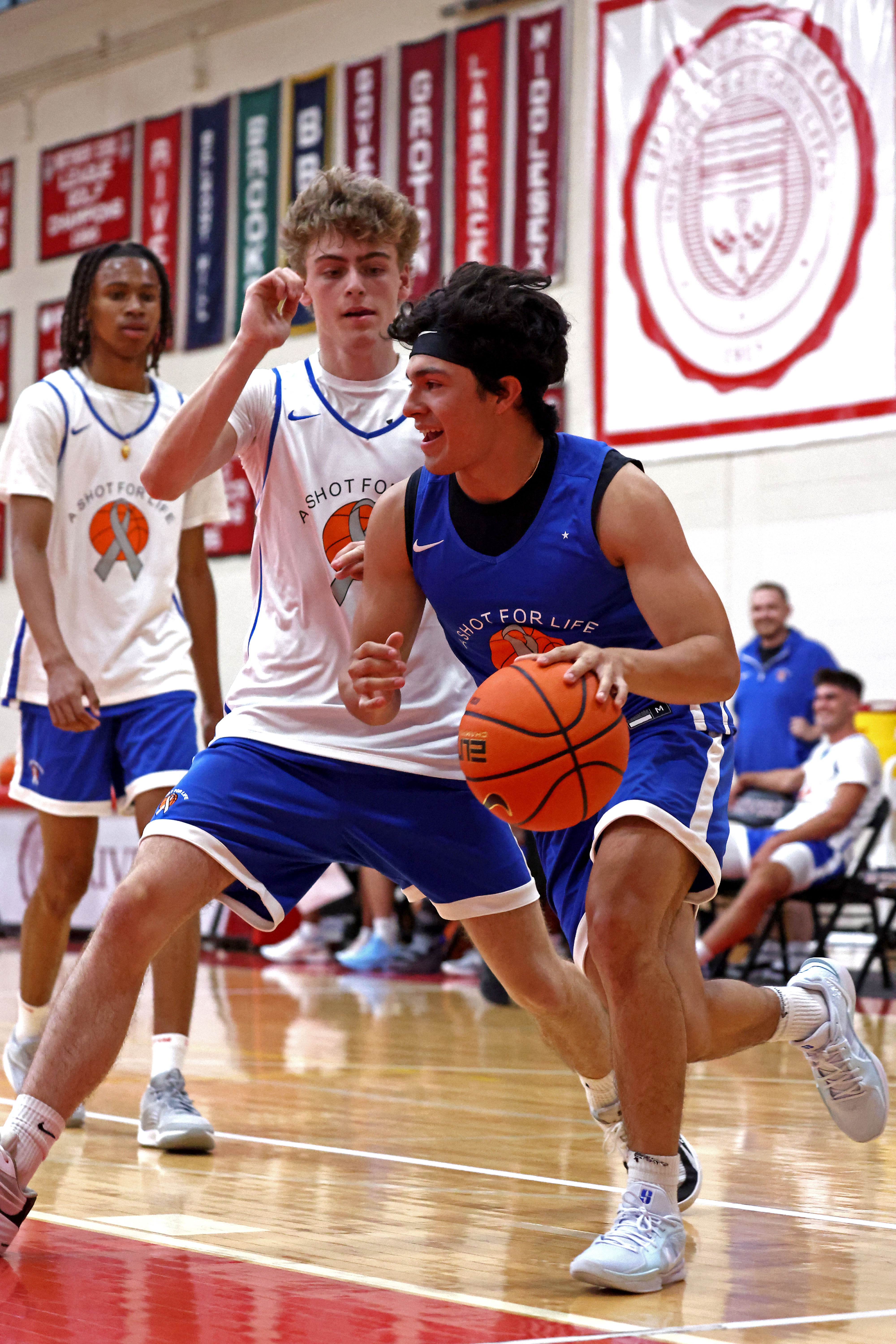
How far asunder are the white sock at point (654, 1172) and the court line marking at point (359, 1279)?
0.31 meters

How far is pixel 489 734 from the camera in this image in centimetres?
270

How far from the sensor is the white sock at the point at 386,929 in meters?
10.3

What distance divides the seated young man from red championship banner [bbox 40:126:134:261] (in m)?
8.19

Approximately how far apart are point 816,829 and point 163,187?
8657 mm

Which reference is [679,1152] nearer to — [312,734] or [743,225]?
[312,734]

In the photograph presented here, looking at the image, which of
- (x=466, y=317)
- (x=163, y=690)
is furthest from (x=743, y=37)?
(x=466, y=317)

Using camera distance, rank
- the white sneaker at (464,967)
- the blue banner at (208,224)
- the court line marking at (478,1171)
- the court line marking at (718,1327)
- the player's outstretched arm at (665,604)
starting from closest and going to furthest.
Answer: the court line marking at (718,1327) → the player's outstretched arm at (665,604) → the court line marking at (478,1171) → the white sneaker at (464,967) → the blue banner at (208,224)

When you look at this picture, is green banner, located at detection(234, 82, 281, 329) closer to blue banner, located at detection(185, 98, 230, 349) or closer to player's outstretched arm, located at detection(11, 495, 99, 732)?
blue banner, located at detection(185, 98, 230, 349)

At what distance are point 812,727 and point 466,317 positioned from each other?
23.7ft

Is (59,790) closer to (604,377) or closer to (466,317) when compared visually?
(466,317)

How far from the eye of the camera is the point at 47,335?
15500 millimetres

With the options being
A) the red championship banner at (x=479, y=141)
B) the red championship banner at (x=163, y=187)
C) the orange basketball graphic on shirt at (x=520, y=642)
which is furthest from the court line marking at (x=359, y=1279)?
the red championship banner at (x=163, y=187)

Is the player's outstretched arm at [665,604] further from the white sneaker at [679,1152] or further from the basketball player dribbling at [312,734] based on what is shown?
the white sneaker at [679,1152]

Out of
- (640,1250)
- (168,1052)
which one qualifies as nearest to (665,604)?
(640,1250)
